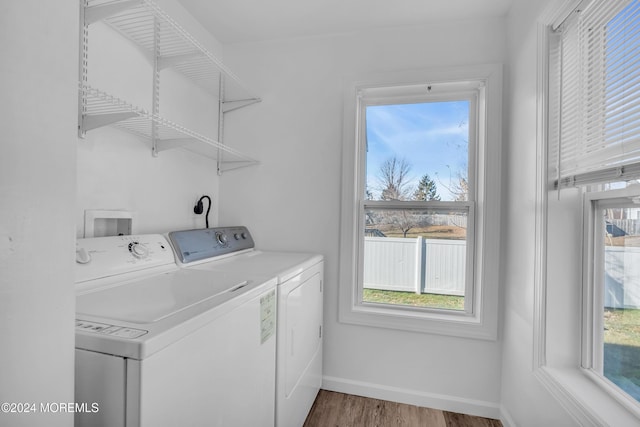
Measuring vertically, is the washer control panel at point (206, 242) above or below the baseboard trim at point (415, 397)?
above

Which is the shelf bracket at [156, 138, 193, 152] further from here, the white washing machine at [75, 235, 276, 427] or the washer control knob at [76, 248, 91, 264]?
the washer control knob at [76, 248, 91, 264]

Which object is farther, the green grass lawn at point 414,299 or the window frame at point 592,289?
the green grass lawn at point 414,299

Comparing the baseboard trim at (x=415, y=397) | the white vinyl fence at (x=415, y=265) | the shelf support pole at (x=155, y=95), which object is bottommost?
the baseboard trim at (x=415, y=397)

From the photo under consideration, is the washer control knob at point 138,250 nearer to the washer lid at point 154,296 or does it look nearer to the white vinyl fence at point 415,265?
the washer lid at point 154,296

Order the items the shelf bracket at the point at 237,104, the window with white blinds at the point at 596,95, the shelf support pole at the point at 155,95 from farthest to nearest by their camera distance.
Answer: the shelf bracket at the point at 237,104, the shelf support pole at the point at 155,95, the window with white blinds at the point at 596,95

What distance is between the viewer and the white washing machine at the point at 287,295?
139 centimetres

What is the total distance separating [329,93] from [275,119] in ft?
1.43

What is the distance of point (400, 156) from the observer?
2133mm

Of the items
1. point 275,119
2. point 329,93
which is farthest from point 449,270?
point 275,119

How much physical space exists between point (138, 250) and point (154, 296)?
0.44 metres

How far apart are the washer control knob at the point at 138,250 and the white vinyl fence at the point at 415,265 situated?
140 cm

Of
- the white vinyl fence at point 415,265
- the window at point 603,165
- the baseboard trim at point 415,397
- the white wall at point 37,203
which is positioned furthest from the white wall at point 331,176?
the white wall at point 37,203

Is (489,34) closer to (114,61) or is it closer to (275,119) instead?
(275,119)

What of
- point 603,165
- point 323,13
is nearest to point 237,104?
point 323,13
